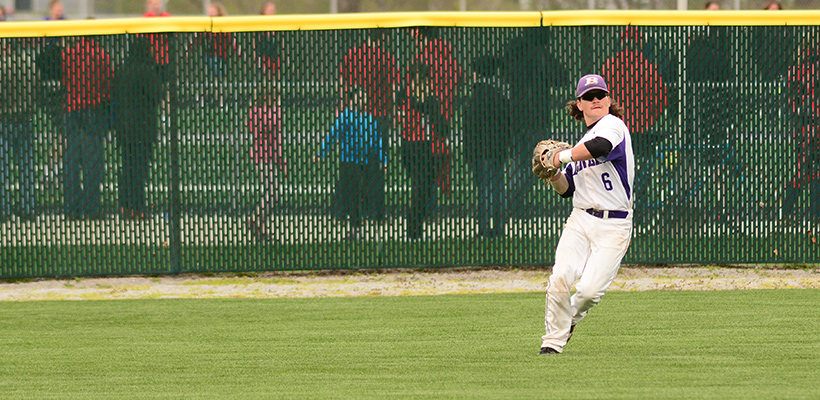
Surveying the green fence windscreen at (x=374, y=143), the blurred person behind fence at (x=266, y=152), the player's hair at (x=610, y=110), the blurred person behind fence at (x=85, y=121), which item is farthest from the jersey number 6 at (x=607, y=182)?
the blurred person behind fence at (x=85, y=121)

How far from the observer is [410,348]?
660 centimetres

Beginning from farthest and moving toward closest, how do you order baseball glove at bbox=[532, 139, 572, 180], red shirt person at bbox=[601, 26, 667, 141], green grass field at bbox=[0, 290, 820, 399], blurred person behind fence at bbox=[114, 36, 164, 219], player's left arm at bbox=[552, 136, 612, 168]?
1. red shirt person at bbox=[601, 26, 667, 141]
2. blurred person behind fence at bbox=[114, 36, 164, 219]
3. baseball glove at bbox=[532, 139, 572, 180]
4. player's left arm at bbox=[552, 136, 612, 168]
5. green grass field at bbox=[0, 290, 820, 399]

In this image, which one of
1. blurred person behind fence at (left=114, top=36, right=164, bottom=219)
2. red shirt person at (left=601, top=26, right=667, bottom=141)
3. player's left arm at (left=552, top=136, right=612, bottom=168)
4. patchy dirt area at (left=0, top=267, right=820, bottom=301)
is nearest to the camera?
player's left arm at (left=552, top=136, right=612, bottom=168)

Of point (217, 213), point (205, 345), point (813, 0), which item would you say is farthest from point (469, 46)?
point (813, 0)

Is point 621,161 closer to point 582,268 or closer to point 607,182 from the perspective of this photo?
point 607,182

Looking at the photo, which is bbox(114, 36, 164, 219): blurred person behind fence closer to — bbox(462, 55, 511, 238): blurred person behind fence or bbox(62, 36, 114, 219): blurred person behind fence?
bbox(62, 36, 114, 219): blurred person behind fence

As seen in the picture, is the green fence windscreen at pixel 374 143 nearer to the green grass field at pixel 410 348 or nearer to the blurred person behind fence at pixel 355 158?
the blurred person behind fence at pixel 355 158

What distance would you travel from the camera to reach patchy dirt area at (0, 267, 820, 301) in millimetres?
8930

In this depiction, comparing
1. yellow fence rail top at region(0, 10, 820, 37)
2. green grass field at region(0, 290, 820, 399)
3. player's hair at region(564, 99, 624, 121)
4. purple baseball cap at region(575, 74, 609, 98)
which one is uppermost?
yellow fence rail top at region(0, 10, 820, 37)

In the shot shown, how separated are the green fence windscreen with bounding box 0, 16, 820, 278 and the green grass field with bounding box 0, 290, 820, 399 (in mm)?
1142

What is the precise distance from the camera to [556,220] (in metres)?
9.65

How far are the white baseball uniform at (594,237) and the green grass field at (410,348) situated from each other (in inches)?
10.1

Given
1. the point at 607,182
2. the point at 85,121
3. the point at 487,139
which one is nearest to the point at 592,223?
the point at 607,182

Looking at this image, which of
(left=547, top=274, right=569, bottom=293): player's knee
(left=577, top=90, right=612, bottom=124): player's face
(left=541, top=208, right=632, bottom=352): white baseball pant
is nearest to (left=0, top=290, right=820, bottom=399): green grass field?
(left=541, top=208, right=632, bottom=352): white baseball pant
